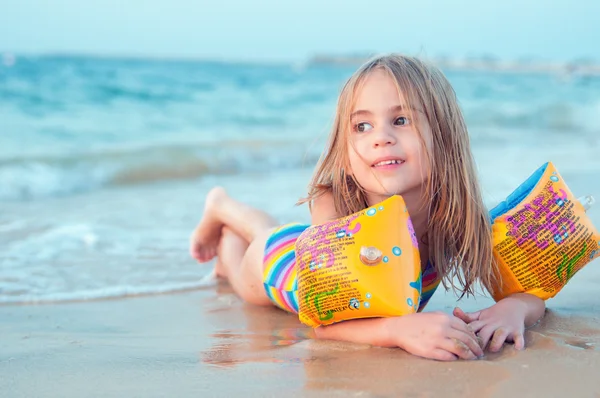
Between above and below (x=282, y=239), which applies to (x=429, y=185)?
above

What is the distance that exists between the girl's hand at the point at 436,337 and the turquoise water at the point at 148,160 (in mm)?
1061

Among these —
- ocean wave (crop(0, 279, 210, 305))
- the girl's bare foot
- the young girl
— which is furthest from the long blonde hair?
ocean wave (crop(0, 279, 210, 305))

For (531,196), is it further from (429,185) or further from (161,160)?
(161,160)

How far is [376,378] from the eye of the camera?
83.4 inches

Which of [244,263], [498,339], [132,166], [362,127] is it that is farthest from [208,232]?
[132,166]

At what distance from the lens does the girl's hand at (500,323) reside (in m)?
2.40

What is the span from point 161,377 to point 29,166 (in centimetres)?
649

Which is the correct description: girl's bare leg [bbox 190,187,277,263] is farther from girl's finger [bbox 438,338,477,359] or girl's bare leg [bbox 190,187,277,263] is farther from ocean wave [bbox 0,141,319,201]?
ocean wave [bbox 0,141,319,201]

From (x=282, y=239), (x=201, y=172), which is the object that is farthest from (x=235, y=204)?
(x=201, y=172)

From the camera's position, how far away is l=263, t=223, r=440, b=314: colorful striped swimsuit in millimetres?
3025

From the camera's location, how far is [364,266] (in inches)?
96.4

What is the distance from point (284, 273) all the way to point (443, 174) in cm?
86

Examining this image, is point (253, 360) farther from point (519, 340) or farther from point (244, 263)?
point (244, 263)

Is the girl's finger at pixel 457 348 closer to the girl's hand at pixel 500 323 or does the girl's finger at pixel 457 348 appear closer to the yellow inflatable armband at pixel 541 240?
the girl's hand at pixel 500 323
